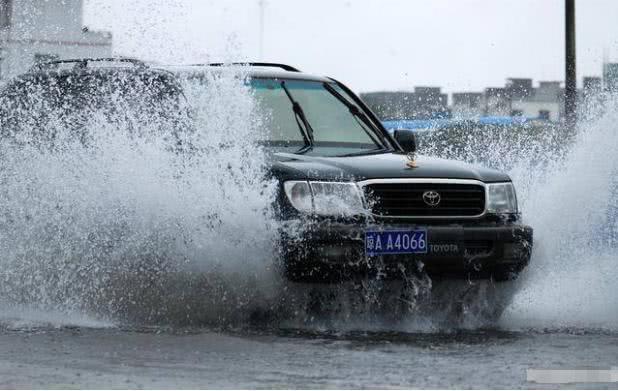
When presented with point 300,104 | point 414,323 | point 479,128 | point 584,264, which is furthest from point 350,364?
point 479,128

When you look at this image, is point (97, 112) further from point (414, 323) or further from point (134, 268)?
point (414, 323)

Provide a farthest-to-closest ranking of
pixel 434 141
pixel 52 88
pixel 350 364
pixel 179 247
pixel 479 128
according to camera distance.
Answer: pixel 479 128
pixel 434 141
pixel 52 88
pixel 179 247
pixel 350 364

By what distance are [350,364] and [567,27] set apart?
1507cm

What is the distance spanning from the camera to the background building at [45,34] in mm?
40719

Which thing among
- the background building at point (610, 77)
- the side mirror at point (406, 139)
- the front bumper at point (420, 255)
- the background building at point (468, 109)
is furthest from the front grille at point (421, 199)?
the background building at point (468, 109)

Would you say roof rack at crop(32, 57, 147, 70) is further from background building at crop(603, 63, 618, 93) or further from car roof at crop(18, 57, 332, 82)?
background building at crop(603, 63, 618, 93)

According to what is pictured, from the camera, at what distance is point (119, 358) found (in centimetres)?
711

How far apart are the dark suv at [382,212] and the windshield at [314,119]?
0.01 m

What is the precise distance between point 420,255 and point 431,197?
392 mm

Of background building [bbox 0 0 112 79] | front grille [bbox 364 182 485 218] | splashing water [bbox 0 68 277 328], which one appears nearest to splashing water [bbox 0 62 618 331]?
splashing water [bbox 0 68 277 328]

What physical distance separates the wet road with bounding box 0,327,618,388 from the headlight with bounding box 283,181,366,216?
677 millimetres

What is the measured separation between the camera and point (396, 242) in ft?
27.2

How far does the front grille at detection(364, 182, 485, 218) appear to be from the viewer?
27.5 feet

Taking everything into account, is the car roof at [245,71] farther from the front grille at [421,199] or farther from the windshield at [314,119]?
the front grille at [421,199]
